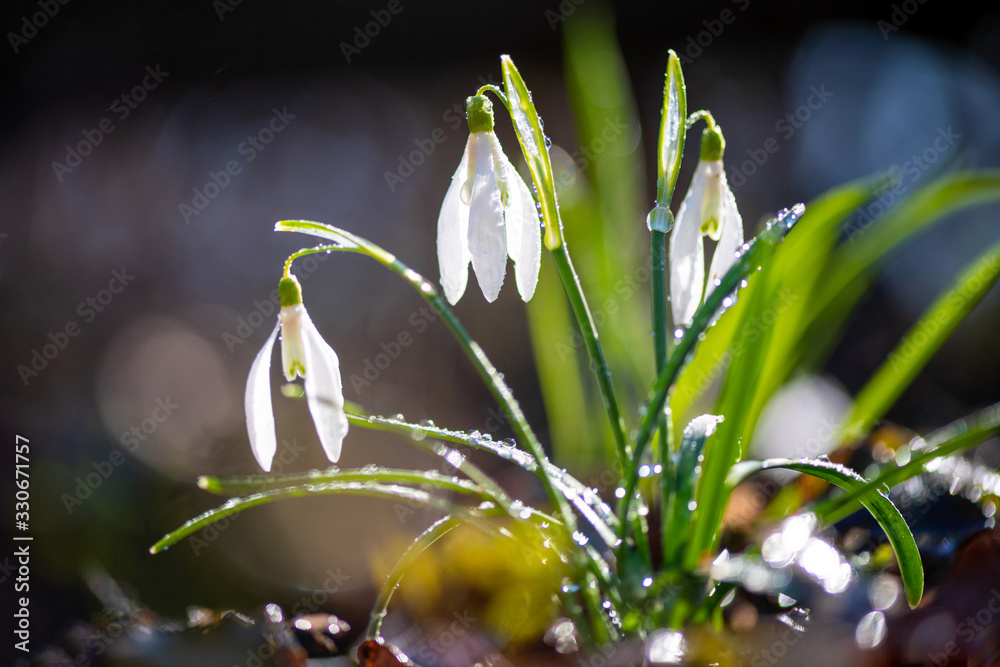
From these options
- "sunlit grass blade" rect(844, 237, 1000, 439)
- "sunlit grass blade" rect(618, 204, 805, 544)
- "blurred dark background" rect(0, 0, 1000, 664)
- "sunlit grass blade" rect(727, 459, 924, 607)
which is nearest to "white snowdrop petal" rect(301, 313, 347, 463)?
"sunlit grass blade" rect(618, 204, 805, 544)

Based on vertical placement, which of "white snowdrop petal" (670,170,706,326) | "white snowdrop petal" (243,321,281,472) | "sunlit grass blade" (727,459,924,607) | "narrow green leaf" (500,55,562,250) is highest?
"narrow green leaf" (500,55,562,250)

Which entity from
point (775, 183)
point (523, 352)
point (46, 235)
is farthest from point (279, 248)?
point (775, 183)

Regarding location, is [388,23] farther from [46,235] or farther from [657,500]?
[657,500]

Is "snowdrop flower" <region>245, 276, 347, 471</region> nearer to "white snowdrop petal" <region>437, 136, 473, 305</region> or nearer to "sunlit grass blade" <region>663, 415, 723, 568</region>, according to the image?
"white snowdrop petal" <region>437, 136, 473, 305</region>

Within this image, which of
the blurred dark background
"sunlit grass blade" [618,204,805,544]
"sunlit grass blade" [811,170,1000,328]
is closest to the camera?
"sunlit grass blade" [618,204,805,544]

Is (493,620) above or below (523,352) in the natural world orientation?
below
